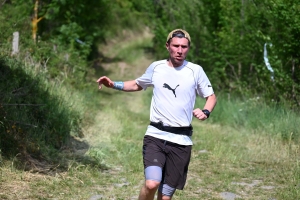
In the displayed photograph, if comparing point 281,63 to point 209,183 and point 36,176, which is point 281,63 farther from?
point 36,176

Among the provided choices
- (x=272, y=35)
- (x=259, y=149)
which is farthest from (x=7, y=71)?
(x=272, y=35)

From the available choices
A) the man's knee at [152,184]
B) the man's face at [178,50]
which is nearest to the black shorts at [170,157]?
the man's knee at [152,184]

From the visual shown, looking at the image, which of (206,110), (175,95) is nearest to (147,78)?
(175,95)

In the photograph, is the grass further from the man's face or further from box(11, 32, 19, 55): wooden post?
Answer: the man's face

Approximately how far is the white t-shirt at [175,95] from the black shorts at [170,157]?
0.05 meters

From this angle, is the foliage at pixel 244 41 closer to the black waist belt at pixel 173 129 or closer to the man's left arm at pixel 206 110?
the man's left arm at pixel 206 110

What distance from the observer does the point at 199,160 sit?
8.23 metres

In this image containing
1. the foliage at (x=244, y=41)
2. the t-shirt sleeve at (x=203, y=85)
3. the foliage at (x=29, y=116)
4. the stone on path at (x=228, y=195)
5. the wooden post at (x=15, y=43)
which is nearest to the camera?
the t-shirt sleeve at (x=203, y=85)

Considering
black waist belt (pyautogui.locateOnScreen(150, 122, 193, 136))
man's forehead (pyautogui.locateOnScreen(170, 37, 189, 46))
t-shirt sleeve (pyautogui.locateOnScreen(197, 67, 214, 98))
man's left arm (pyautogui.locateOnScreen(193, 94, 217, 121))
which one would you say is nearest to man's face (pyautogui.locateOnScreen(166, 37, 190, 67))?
man's forehead (pyautogui.locateOnScreen(170, 37, 189, 46))

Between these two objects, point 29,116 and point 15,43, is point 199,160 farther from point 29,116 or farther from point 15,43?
point 15,43

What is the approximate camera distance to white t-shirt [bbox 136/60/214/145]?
14.8 feet

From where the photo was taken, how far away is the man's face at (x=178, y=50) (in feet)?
14.9

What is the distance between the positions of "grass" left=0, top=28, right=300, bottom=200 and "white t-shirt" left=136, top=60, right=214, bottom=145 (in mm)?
1841

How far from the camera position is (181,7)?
15.8m
